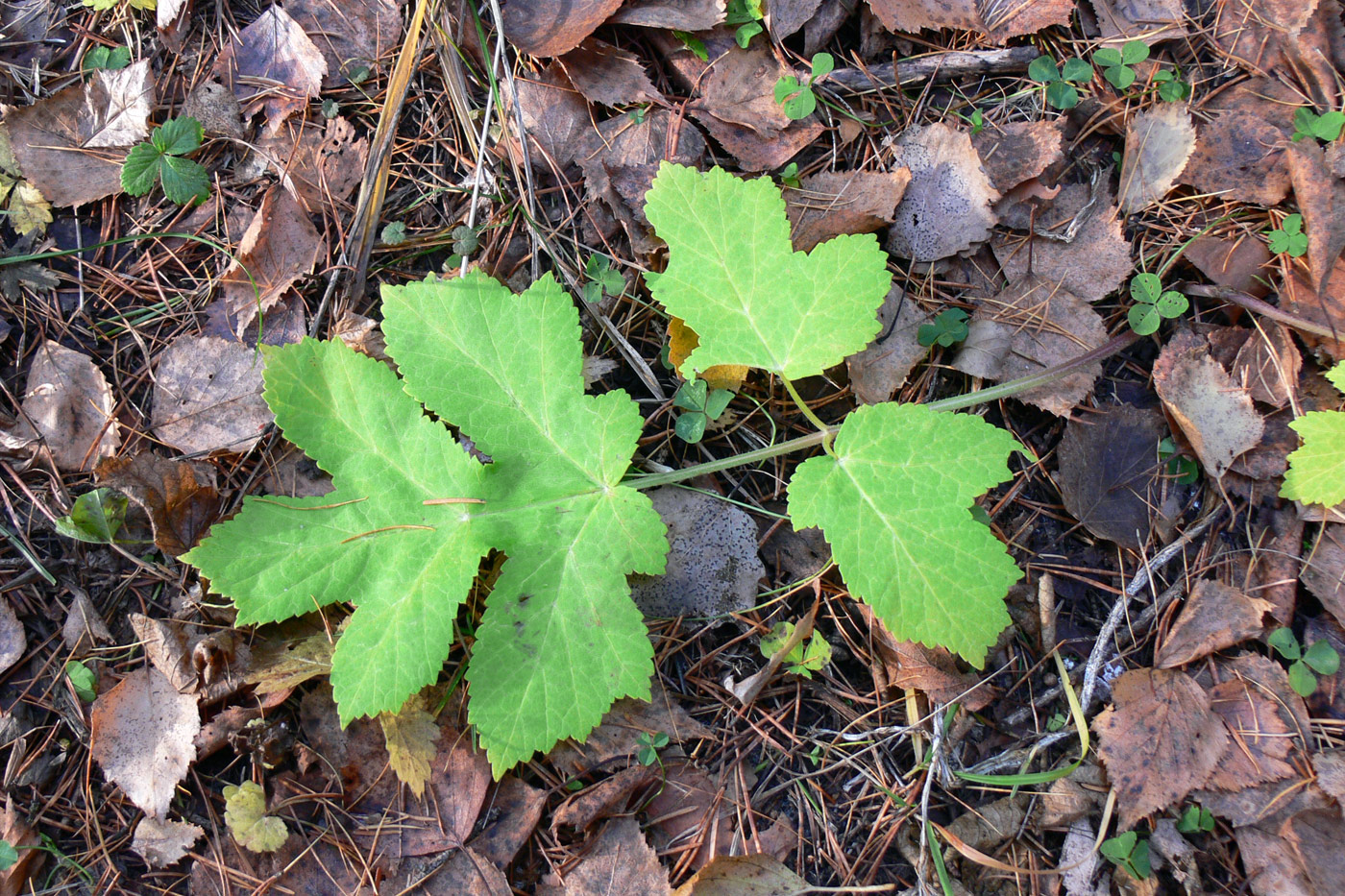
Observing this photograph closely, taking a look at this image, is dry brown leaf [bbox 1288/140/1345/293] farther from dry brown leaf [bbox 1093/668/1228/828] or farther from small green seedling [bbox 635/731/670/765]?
small green seedling [bbox 635/731/670/765]

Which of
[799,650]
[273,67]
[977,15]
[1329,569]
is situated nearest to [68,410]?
[273,67]

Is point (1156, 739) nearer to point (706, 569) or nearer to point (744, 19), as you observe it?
point (706, 569)

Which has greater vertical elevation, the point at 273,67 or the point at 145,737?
the point at 273,67

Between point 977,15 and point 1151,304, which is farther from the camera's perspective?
point 977,15

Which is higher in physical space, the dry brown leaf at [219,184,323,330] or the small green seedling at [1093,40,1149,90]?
the small green seedling at [1093,40,1149,90]

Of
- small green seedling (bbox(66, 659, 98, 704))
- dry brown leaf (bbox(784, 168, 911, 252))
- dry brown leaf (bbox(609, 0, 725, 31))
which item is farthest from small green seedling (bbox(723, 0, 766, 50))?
small green seedling (bbox(66, 659, 98, 704))

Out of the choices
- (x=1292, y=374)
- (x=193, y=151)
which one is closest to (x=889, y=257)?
(x=1292, y=374)
